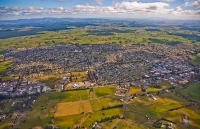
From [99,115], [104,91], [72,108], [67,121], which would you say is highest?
[104,91]

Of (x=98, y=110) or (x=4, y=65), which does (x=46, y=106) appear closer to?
(x=98, y=110)

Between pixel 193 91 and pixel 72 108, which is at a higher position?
pixel 193 91

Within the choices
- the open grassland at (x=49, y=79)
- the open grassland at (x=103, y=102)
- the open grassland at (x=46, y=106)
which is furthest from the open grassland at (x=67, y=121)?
the open grassland at (x=49, y=79)

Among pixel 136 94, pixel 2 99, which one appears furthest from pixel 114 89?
pixel 2 99

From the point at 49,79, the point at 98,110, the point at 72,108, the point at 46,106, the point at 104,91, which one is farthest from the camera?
the point at 49,79

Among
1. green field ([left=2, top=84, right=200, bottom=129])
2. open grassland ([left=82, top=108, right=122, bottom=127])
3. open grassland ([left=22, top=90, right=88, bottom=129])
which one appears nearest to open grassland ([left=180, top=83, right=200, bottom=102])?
green field ([left=2, top=84, right=200, bottom=129])

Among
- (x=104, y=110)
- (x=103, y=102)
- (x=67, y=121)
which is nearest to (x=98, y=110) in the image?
(x=104, y=110)
